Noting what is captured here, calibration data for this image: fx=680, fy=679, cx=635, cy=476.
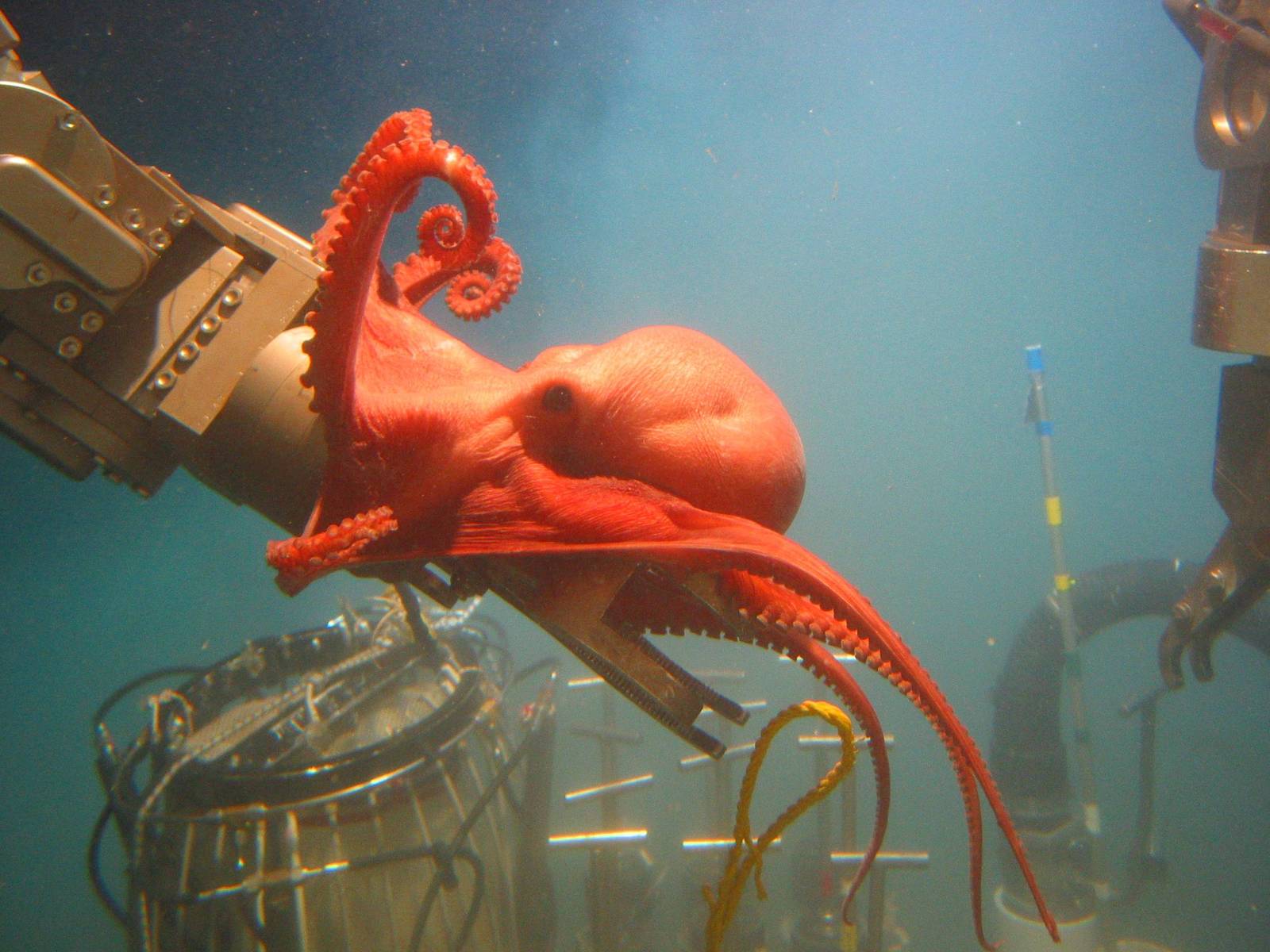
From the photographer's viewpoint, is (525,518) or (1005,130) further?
(1005,130)

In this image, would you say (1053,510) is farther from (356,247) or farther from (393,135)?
(356,247)

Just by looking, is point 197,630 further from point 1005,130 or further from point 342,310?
point 1005,130

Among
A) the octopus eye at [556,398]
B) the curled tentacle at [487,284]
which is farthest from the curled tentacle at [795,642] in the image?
the curled tentacle at [487,284]

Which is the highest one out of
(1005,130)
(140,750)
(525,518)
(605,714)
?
(1005,130)

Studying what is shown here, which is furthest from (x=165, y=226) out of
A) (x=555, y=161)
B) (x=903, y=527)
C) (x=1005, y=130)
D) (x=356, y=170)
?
(x=903, y=527)

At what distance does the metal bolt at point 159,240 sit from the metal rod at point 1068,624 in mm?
6908

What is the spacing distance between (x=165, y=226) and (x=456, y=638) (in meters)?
3.28

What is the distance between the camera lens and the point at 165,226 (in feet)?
4.90

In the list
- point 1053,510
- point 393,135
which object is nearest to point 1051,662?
point 1053,510

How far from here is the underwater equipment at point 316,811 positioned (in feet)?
8.98

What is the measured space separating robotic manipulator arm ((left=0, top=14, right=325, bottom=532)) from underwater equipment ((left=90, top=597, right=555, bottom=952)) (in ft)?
5.80

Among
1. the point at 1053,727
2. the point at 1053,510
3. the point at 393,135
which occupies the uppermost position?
the point at 393,135

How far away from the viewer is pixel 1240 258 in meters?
2.14

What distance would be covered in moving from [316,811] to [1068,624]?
243 inches
